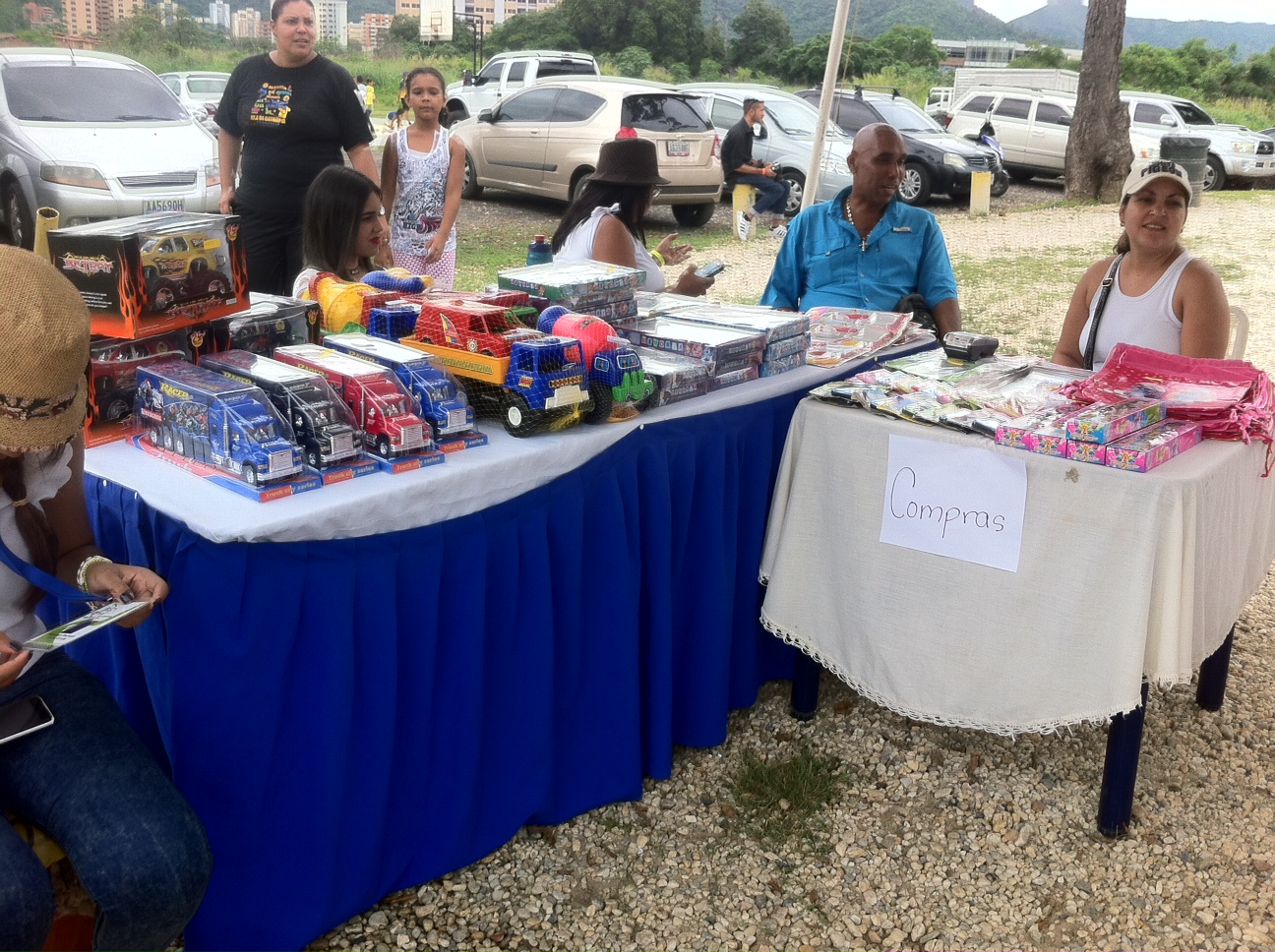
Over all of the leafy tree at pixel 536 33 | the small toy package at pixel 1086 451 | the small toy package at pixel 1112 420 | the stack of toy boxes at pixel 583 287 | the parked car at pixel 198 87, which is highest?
the leafy tree at pixel 536 33

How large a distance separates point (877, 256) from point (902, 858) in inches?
88.0

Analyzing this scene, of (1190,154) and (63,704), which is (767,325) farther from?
(1190,154)

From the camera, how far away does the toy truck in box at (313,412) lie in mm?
1906

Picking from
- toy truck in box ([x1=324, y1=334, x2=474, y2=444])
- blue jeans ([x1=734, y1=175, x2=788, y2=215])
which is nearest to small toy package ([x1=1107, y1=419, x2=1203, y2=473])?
toy truck in box ([x1=324, y1=334, x2=474, y2=444])

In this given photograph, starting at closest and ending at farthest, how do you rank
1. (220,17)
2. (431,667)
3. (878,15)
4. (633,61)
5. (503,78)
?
(431,667) → (503,78) → (220,17) → (633,61) → (878,15)

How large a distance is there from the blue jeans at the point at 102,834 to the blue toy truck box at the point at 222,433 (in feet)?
1.47

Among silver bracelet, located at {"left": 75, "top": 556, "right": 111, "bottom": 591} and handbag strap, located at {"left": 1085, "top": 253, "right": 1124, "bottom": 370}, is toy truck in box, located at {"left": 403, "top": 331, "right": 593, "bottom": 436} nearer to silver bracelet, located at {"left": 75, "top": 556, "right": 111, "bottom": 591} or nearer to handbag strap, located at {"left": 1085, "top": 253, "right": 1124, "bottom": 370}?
silver bracelet, located at {"left": 75, "top": 556, "right": 111, "bottom": 591}

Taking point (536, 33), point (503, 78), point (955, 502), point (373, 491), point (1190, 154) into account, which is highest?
point (536, 33)

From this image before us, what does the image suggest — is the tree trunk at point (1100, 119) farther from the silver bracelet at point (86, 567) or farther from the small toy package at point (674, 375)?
the silver bracelet at point (86, 567)

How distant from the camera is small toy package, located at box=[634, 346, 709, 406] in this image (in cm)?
241

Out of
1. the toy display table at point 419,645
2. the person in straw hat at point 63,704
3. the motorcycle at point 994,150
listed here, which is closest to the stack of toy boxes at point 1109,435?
the toy display table at point 419,645

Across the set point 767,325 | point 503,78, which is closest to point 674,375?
point 767,325

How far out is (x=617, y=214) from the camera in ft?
11.8

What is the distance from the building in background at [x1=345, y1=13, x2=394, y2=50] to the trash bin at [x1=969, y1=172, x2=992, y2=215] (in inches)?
800
